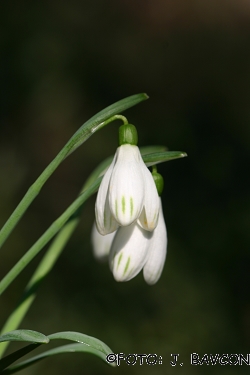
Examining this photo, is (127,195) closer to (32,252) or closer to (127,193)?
(127,193)

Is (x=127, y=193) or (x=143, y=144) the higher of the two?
(x=143, y=144)

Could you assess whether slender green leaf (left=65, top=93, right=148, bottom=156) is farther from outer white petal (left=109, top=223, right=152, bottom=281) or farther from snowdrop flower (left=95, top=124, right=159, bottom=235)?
outer white petal (left=109, top=223, right=152, bottom=281)

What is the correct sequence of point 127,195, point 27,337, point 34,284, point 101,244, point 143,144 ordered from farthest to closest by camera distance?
point 143,144, point 101,244, point 34,284, point 127,195, point 27,337

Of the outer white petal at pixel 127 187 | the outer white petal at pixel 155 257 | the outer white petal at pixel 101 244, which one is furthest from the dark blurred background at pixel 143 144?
the outer white petal at pixel 127 187

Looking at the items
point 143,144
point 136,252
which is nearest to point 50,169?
point 136,252

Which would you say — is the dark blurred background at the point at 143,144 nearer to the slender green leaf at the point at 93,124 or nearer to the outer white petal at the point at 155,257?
the outer white petal at the point at 155,257

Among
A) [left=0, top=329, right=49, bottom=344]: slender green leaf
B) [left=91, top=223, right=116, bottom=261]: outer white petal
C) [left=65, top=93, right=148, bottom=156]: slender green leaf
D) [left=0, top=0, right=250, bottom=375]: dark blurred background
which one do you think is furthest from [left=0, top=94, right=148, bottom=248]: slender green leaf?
[left=0, top=0, right=250, bottom=375]: dark blurred background

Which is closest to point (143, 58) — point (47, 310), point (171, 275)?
point (171, 275)
